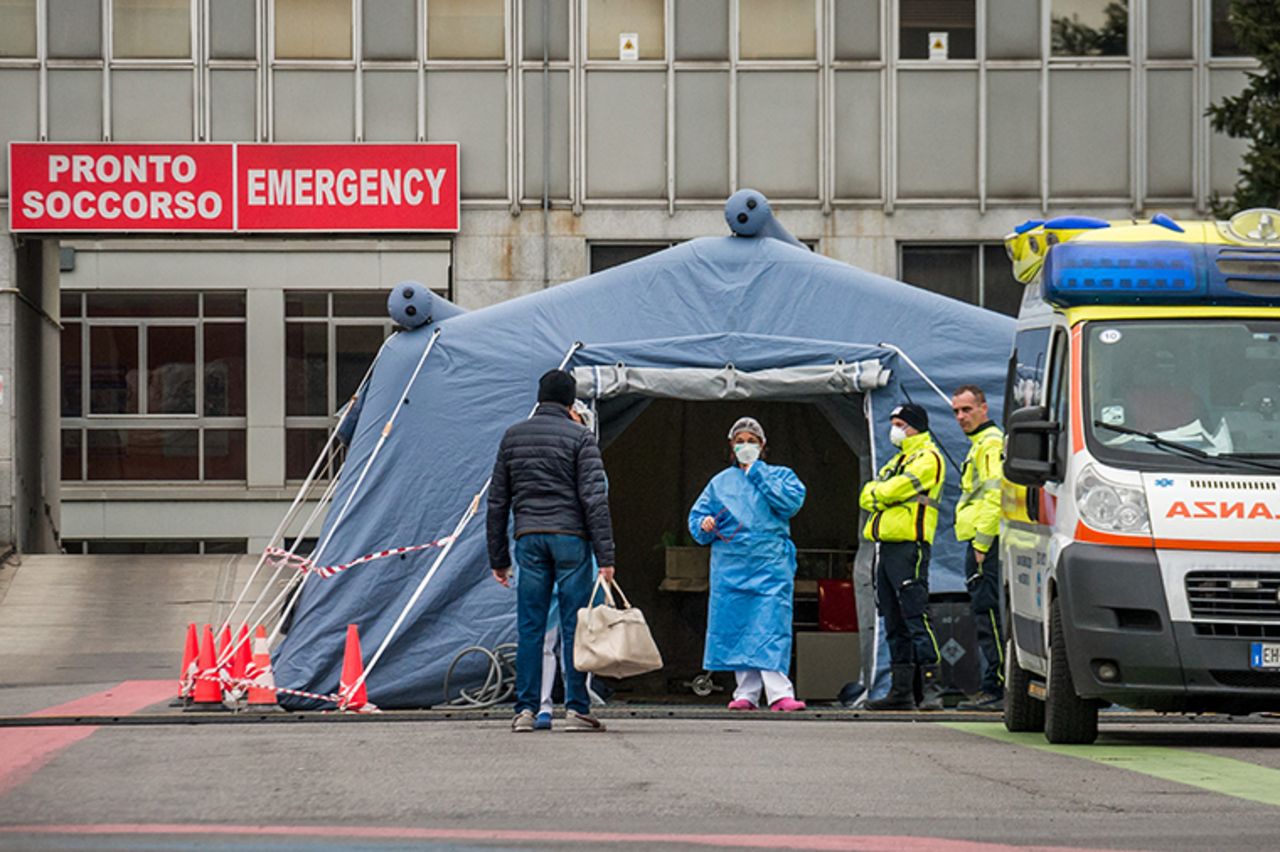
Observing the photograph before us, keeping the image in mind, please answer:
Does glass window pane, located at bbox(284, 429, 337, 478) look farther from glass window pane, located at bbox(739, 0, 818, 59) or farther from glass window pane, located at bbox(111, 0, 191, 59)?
glass window pane, located at bbox(739, 0, 818, 59)

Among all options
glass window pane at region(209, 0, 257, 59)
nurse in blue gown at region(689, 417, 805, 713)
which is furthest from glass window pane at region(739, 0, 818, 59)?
nurse in blue gown at region(689, 417, 805, 713)

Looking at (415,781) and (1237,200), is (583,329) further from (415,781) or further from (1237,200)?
(1237,200)

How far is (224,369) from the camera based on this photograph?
105ft

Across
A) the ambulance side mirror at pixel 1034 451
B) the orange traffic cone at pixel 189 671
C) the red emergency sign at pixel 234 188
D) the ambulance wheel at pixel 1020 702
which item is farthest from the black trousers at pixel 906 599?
the red emergency sign at pixel 234 188

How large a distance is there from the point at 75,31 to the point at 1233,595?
20.8m

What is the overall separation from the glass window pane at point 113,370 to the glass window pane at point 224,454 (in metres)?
1.20

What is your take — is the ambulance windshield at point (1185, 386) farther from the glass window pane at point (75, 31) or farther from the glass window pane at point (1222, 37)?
the glass window pane at point (75, 31)

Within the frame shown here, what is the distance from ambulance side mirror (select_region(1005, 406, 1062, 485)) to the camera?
10.6 metres

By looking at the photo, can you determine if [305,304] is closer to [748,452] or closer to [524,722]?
[748,452]

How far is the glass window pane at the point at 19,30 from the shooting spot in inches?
1100

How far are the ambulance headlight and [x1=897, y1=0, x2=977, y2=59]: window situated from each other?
18.3 metres

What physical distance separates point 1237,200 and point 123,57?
12610 millimetres

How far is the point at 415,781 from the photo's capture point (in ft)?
28.7

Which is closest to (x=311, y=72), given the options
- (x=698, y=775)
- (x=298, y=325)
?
(x=298, y=325)
